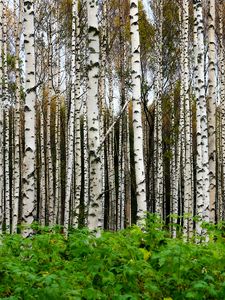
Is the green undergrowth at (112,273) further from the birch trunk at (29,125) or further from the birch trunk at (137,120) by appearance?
the birch trunk at (137,120)

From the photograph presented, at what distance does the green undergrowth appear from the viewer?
3906 mm

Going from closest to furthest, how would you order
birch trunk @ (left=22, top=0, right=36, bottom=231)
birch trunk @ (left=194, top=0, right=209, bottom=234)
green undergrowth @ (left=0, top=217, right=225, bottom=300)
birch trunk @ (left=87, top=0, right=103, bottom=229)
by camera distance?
1. green undergrowth @ (left=0, top=217, right=225, bottom=300)
2. birch trunk @ (left=87, top=0, right=103, bottom=229)
3. birch trunk @ (left=22, top=0, right=36, bottom=231)
4. birch trunk @ (left=194, top=0, right=209, bottom=234)

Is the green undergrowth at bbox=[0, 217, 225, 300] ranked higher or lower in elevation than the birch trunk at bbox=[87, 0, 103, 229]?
lower

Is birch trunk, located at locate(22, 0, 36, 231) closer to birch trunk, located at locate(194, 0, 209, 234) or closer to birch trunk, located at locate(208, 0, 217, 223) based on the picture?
birch trunk, located at locate(194, 0, 209, 234)

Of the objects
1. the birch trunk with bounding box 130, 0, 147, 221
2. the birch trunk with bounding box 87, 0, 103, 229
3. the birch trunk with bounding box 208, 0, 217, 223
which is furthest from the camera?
the birch trunk with bounding box 208, 0, 217, 223

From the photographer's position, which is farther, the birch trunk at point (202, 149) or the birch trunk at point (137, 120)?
the birch trunk at point (202, 149)

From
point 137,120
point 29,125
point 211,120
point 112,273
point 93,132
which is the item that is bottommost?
point 112,273

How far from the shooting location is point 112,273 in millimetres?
4262

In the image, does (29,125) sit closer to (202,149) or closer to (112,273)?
(112,273)

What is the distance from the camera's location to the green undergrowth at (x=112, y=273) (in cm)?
391

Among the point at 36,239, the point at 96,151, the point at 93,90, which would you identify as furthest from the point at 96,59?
the point at 36,239

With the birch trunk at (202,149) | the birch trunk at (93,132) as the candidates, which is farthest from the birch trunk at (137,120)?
the birch trunk at (93,132)

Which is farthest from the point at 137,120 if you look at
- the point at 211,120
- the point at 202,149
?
the point at 211,120

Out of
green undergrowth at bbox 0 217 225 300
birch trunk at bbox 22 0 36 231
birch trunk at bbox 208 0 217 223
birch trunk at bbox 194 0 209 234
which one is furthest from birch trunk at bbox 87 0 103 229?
birch trunk at bbox 208 0 217 223
